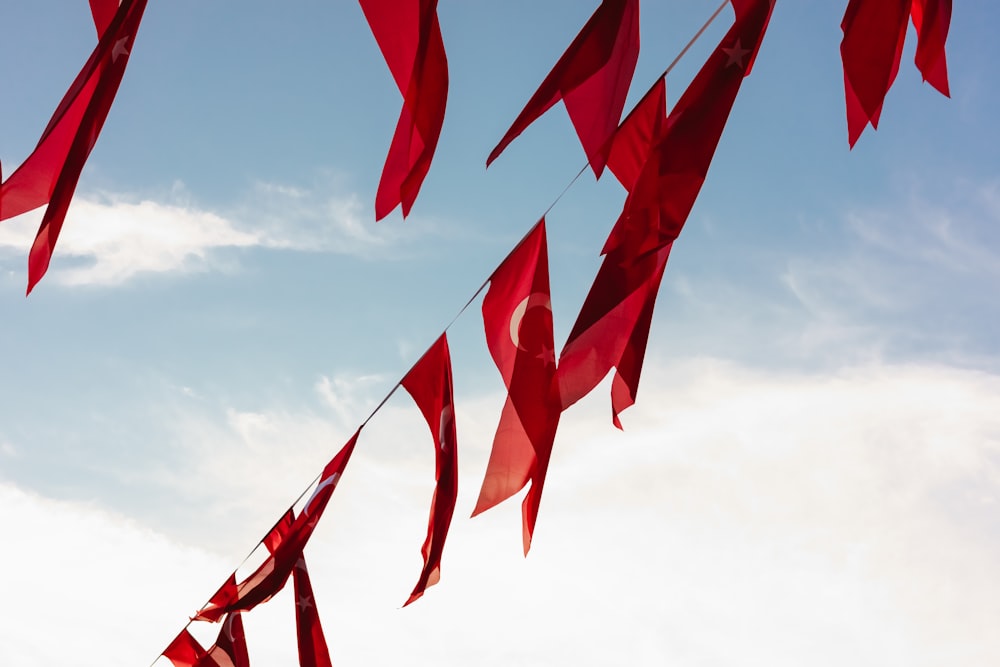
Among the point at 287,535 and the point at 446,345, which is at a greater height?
the point at 446,345

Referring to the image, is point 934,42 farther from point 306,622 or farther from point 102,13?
point 306,622

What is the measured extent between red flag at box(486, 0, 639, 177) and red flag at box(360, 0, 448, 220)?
443mm

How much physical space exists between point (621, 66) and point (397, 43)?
88 cm

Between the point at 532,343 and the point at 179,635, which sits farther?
the point at 179,635

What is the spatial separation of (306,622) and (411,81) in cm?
350

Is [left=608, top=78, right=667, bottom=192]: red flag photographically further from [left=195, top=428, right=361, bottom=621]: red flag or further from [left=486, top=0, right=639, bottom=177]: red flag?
[left=195, top=428, right=361, bottom=621]: red flag

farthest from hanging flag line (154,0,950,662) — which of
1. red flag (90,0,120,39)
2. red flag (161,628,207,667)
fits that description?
red flag (161,628,207,667)

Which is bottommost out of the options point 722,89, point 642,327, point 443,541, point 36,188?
point 443,541

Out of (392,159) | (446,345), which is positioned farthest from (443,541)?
(392,159)

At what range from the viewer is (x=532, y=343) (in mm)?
4176

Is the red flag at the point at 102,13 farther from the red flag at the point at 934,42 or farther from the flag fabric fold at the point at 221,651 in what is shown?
the flag fabric fold at the point at 221,651

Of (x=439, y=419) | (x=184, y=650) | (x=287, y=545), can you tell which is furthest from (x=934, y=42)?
(x=184, y=650)

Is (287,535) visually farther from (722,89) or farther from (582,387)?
(722,89)

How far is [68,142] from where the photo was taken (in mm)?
3465
